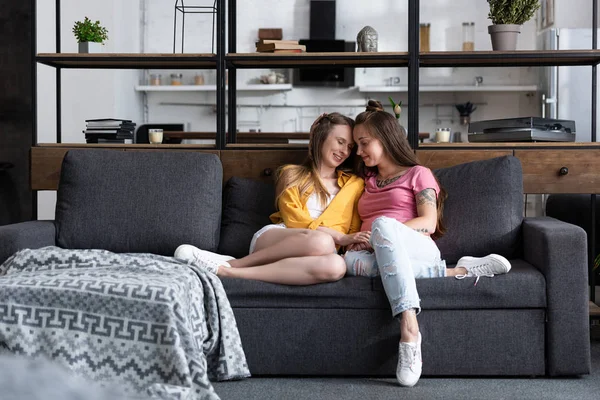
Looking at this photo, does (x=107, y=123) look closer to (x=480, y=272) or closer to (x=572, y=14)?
(x=480, y=272)

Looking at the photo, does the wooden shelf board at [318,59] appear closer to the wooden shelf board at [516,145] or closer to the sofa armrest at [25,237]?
the wooden shelf board at [516,145]

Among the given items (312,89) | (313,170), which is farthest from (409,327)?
(312,89)

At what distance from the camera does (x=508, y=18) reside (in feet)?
11.7

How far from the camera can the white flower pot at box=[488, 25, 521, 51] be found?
140 inches

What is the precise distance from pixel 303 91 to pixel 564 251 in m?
5.88

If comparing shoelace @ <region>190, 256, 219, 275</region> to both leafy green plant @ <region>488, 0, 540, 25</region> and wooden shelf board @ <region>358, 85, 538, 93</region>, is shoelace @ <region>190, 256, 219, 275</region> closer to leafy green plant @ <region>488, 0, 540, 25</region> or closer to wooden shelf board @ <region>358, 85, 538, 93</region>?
leafy green plant @ <region>488, 0, 540, 25</region>

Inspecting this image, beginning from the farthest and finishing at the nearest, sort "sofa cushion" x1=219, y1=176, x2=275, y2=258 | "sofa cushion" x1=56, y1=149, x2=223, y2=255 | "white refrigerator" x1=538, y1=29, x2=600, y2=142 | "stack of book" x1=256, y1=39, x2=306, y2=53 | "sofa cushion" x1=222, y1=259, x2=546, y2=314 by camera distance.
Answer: "white refrigerator" x1=538, y1=29, x2=600, y2=142 → "stack of book" x1=256, y1=39, x2=306, y2=53 → "sofa cushion" x1=219, y1=176, x2=275, y2=258 → "sofa cushion" x1=56, y1=149, x2=223, y2=255 → "sofa cushion" x1=222, y1=259, x2=546, y2=314

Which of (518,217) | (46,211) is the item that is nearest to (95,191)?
(518,217)

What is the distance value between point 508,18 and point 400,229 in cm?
143

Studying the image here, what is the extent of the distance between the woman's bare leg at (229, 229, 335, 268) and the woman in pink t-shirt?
113 millimetres

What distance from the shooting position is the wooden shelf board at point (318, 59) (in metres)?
3.54

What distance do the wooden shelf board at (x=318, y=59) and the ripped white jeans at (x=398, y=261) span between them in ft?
3.53

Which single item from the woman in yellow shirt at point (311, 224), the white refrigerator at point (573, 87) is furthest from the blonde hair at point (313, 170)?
the white refrigerator at point (573, 87)

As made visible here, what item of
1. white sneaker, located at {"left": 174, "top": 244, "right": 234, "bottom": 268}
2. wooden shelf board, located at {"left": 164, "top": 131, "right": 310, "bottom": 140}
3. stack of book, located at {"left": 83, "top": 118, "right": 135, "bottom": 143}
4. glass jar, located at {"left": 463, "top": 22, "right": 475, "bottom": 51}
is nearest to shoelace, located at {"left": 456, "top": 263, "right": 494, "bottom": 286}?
white sneaker, located at {"left": 174, "top": 244, "right": 234, "bottom": 268}
